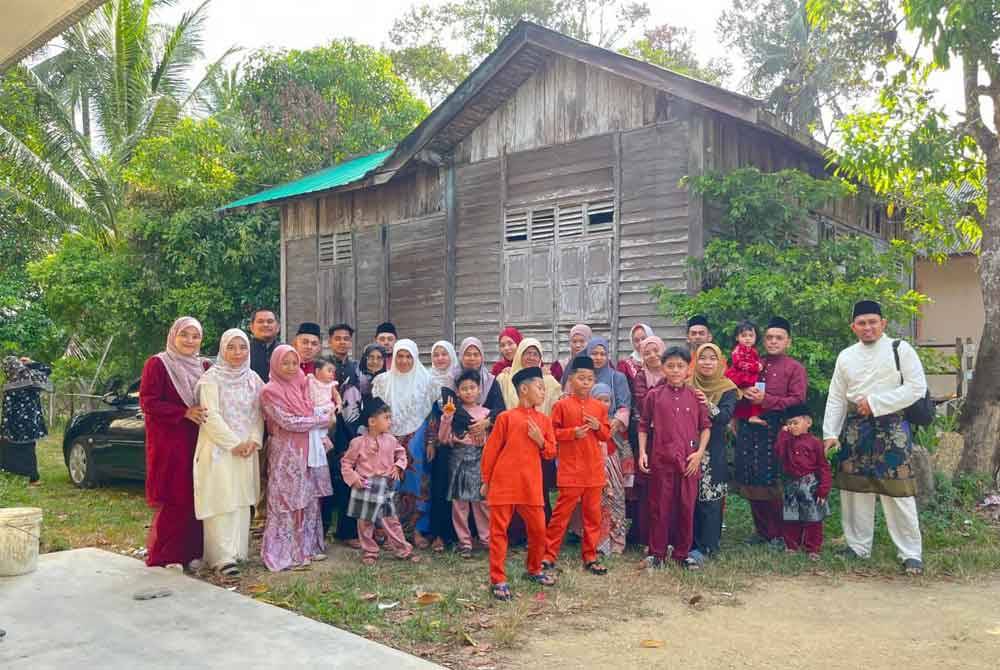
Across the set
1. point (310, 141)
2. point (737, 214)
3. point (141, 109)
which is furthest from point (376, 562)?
point (141, 109)

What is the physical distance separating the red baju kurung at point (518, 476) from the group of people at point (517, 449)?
1 cm

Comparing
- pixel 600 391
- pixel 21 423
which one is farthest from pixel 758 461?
Result: pixel 21 423

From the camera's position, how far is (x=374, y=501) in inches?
237

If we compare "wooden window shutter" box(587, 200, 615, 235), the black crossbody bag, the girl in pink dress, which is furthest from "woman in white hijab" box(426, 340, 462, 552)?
"wooden window shutter" box(587, 200, 615, 235)

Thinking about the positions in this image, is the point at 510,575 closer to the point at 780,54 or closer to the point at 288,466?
the point at 288,466

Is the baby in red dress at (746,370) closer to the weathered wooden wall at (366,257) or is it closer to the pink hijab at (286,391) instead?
the pink hijab at (286,391)

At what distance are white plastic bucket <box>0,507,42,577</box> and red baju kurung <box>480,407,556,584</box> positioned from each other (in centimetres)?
276

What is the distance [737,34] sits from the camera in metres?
27.4

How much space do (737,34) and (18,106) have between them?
21.2 meters

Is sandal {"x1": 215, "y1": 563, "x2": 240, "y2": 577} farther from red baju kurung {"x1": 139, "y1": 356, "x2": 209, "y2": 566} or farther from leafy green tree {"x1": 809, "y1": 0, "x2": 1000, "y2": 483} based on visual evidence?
leafy green tree {"x1": 809, "y1": 0, "x2": 1000, "y2": 483}

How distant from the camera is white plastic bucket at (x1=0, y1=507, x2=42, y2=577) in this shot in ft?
16.1

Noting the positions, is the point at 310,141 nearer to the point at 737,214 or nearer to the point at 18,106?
the point at 18,106

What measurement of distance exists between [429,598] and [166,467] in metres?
1.98

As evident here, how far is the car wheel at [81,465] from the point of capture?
363 inches
